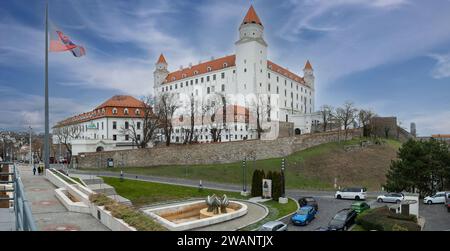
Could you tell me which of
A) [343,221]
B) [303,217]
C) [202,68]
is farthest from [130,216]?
[202,68]

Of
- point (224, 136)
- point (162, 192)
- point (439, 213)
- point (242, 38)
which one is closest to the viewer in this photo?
point (439, 213)

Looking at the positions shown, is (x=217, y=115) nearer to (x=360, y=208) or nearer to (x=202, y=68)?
(x=202, y=68)

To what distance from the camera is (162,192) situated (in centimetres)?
2872

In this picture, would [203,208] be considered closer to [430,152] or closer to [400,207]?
[400,207]

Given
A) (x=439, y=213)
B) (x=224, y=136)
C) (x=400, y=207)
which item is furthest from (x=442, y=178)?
(x=224, y=136)

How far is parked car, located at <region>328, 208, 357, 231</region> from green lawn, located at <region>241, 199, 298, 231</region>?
12.9 ft

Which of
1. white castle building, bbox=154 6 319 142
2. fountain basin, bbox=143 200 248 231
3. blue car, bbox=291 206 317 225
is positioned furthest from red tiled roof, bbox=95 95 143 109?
blue car, bbox=291 206 317 225

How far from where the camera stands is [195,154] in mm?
48969

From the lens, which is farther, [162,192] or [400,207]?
[162,192]

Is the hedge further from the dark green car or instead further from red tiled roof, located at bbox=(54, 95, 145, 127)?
red tiled roof, located at bbox=(54, 95, 145, 127)

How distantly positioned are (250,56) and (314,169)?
40.9 meters

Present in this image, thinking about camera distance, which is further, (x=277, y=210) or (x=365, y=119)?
(x=365, y=119)

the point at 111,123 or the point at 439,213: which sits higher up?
the point at 111,123
